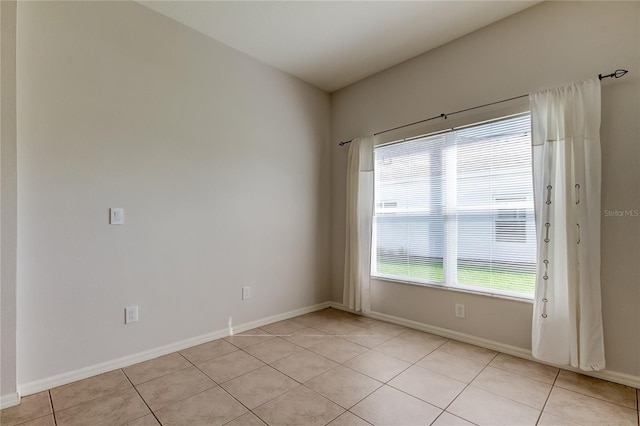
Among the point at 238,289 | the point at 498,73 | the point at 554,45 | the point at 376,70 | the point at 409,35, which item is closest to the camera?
the point at 554,45

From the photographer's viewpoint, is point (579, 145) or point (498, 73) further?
point (498, 73)

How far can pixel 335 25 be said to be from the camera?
106 inches

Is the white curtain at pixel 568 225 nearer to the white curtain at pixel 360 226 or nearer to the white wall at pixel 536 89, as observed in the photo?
the white wall at pixel 536 89

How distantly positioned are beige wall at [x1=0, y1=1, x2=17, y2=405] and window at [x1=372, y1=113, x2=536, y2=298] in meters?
3.04

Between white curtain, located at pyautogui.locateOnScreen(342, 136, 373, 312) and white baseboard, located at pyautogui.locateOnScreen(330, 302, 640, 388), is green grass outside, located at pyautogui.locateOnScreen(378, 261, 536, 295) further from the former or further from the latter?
white baseboard, located at pyautogui.locateOnScreen(330, 302, 640, 388)

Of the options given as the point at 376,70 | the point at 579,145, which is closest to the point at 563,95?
the point at 579,145

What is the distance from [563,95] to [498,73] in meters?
0.59

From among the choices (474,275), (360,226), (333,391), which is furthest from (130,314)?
(474,275)

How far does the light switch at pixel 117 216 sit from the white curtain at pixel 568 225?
320 centimetres

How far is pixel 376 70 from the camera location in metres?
3.48

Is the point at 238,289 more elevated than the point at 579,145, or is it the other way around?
the point at 579,145

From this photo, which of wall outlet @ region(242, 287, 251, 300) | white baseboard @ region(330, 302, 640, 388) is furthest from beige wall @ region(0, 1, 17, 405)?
white baseboard @ region(330, 302, 640, 388)

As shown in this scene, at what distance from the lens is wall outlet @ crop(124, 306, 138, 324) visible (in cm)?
236

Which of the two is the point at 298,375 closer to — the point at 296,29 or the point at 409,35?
the point at 296,29
